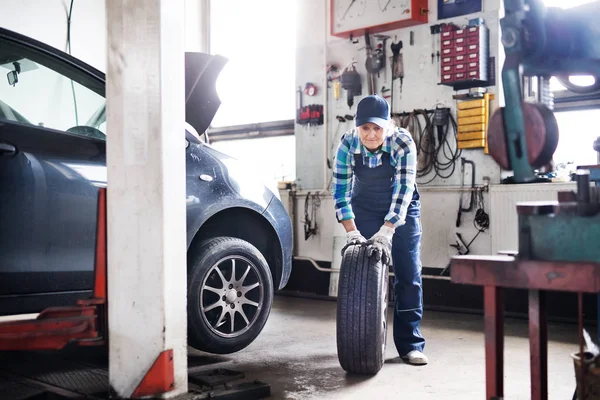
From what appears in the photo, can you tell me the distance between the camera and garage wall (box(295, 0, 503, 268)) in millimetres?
5273

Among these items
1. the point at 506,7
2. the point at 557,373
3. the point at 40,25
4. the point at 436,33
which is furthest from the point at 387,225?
the point at 40,25

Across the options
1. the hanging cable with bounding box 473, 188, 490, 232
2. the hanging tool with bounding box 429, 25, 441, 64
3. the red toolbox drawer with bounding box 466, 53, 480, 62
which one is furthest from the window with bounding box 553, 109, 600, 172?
the hanging tool with bounding box 429, 25, 441, 64

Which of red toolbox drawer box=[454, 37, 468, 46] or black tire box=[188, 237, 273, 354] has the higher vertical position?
red toolbox drawer box=[454, 37, 468, 46]

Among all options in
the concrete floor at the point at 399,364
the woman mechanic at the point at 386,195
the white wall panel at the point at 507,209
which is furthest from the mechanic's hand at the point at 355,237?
the white wall panel at the point at 507,209

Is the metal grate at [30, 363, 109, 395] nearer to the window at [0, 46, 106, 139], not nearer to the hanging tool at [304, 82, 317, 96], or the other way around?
the window at [0, 46, 106, 139]

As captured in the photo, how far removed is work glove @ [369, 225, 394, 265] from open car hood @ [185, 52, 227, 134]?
109 cm

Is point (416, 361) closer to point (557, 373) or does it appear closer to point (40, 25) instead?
point (557, 373)

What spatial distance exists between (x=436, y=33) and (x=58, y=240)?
3.74 meters

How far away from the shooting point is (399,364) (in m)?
3.44

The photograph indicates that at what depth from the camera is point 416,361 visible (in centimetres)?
342

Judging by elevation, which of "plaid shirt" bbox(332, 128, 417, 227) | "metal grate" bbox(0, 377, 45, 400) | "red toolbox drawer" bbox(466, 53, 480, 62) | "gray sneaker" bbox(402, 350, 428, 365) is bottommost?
"gray sneaker" bbox(402, 350, 428, 365)

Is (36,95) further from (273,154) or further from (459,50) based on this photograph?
(273,154)

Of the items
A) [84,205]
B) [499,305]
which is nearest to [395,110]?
[84,205]

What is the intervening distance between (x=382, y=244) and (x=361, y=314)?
36 cm
